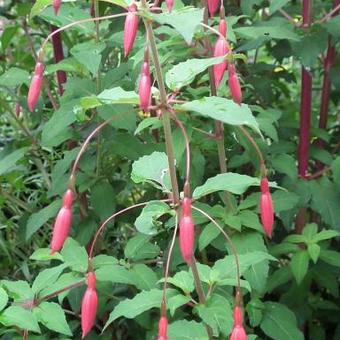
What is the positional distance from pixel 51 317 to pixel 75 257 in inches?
6.4

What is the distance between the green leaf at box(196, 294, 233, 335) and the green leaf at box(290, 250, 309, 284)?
0.48m

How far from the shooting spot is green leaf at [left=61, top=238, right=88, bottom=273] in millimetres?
1551

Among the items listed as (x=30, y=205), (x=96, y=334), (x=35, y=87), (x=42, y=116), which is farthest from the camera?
(x=30, y=205)

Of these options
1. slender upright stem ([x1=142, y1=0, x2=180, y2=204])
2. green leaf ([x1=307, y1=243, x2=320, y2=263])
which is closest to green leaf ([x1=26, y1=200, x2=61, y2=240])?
green leaf ([x1=307, y1=243, x2=320, y2=263])

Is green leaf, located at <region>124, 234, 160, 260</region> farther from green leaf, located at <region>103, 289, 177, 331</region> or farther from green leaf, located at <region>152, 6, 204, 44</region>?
green leaf, located at <region>152, 6, 204, 44</region>

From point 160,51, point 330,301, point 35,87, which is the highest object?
point 35,87

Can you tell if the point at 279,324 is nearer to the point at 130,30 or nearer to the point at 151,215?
the point at 151,215

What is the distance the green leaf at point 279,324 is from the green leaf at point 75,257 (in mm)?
451

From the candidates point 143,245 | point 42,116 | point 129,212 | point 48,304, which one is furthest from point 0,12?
point 48,304

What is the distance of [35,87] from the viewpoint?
112 cm

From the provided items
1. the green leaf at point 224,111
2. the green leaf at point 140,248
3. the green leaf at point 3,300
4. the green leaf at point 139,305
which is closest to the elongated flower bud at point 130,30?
the green leaf at point 224,111

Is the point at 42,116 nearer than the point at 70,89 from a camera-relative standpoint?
No

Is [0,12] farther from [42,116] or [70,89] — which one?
[70,89]

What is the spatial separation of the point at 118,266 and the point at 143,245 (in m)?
0.16
